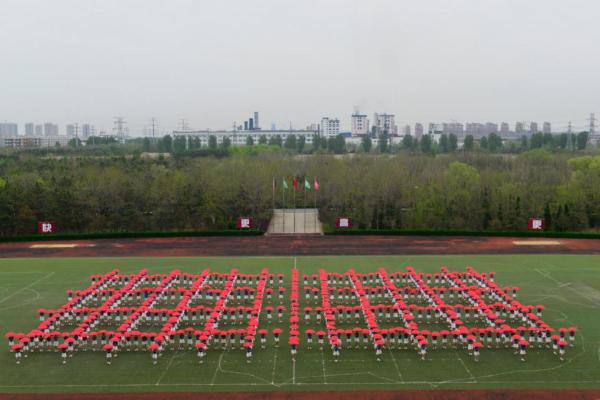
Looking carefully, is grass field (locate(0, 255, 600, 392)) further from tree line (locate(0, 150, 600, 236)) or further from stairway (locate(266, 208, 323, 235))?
stairway (locate(266, 208, 323, 235))

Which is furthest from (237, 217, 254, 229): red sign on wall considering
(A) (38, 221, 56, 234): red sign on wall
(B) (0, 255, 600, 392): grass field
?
(B) (0, 255, 600, 392): grass field

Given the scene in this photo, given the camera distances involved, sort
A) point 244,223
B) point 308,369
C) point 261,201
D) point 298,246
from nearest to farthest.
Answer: point 308,369 < point 298,246 < point 244,223 < point 261,201

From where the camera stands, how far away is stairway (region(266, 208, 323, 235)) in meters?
54.9

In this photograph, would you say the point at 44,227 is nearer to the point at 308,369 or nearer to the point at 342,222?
the point at 342,222

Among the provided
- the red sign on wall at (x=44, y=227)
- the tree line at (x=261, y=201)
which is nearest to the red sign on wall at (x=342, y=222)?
the tree line at (x=261, y=201)

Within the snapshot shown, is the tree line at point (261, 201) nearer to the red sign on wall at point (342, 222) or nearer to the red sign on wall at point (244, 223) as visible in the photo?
the red sign on wall at point (342, 222)

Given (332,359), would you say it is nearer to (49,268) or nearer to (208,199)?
(49,268)

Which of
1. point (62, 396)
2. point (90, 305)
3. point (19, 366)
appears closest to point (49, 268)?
point (90, 305)

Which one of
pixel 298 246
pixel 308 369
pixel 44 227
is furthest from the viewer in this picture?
pixel 44 227

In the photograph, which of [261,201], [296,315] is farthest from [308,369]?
[261,201]

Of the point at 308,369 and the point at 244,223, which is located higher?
the point at 244,223

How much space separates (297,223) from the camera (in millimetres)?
59656

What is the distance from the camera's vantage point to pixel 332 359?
2194 centimetres

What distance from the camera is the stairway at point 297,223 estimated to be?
2162 inches
